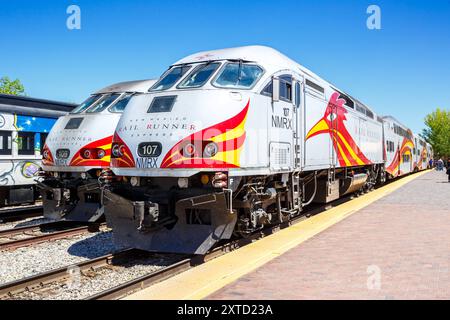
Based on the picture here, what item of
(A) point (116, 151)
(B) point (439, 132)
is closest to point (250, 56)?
(A) point (116, 151)

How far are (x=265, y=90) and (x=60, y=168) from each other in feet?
18.2

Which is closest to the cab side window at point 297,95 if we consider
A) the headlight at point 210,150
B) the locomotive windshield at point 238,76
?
the locomotive windshield at point 238,76

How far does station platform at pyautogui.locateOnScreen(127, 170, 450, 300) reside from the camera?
16.4 ft

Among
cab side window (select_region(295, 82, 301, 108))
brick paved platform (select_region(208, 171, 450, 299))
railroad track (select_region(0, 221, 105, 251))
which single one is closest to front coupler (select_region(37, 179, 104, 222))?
railroad track (select_region(0, 221, 105, 251))

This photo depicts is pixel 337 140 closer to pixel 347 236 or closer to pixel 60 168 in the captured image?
pixel 347 236

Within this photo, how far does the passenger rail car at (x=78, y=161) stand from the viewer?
983 centimetres

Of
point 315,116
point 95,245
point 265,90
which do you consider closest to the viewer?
point 265,90

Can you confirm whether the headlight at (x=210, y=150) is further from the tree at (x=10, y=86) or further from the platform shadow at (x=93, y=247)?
the tree at (x=10, y=86)

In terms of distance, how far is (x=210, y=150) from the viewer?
21.4ft

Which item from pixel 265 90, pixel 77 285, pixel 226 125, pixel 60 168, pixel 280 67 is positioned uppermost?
pixel 280 67

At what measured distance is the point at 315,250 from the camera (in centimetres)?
718

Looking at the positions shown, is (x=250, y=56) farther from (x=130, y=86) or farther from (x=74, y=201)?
(x=74, y=201)

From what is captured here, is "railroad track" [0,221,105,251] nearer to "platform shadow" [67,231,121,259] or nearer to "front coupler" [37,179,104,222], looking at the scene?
"front coupler" [37,179,104,222]
